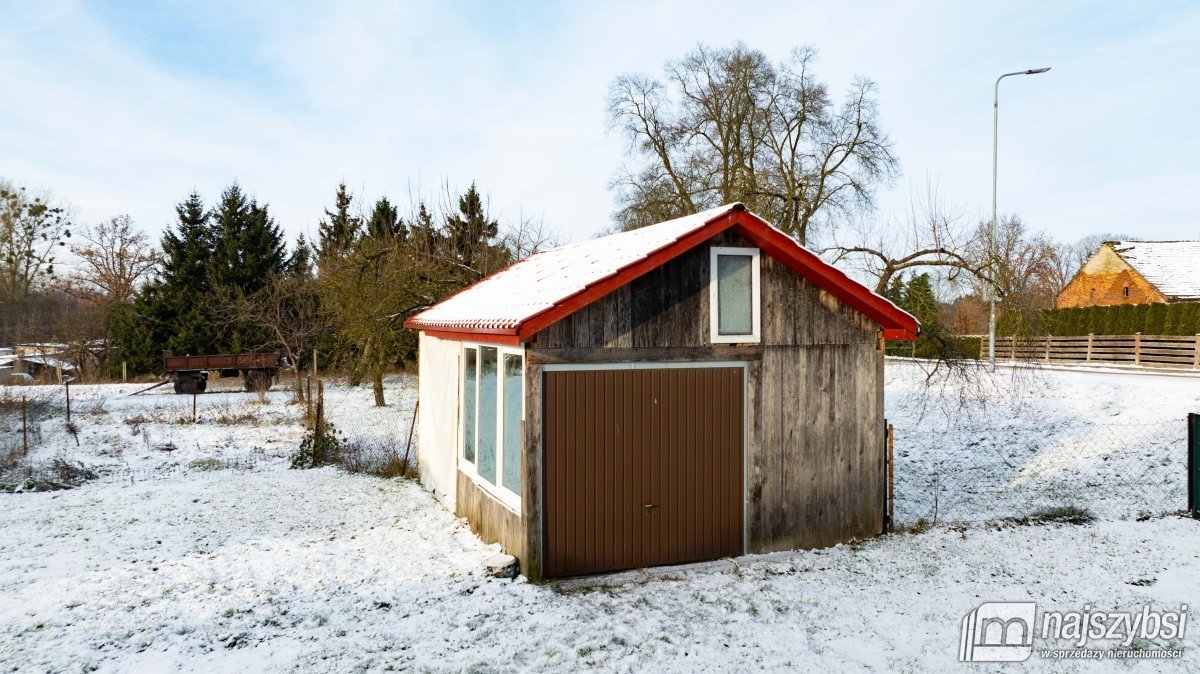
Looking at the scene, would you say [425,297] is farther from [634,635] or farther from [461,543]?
[634,635]

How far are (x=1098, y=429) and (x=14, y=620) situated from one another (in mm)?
16468

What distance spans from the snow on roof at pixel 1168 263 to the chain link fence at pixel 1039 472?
24.6 m

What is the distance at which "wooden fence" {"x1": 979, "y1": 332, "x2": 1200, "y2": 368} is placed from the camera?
2131cm

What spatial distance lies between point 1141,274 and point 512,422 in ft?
121

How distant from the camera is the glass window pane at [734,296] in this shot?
23.6ft

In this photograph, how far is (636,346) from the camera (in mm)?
6855

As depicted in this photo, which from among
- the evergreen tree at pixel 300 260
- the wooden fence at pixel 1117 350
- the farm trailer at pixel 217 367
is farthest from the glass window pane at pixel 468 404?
the evergreen tree at pixel 300 260

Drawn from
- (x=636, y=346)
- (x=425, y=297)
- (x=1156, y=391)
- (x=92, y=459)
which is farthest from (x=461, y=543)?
(x=1156, y=391)

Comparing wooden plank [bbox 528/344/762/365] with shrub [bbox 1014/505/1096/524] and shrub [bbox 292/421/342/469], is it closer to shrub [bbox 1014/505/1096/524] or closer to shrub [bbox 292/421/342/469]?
shrub [bbox 1014/505/1096/524]

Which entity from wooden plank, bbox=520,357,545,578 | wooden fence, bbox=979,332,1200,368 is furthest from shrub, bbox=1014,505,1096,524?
wooden fence, bbox=979,332,1200,368

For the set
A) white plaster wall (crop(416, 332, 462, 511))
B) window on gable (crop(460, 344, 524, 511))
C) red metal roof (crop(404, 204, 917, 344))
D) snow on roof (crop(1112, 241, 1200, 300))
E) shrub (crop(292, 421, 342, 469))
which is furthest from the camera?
snow on roof (crop(1112, 241, 1200, 300))

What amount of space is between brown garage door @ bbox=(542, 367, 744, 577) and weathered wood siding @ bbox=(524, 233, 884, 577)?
168 millimetres

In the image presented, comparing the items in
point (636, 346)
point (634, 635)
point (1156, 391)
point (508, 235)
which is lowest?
point (634, 635)

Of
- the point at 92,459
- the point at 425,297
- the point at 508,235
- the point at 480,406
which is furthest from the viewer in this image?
the point at 508,235
